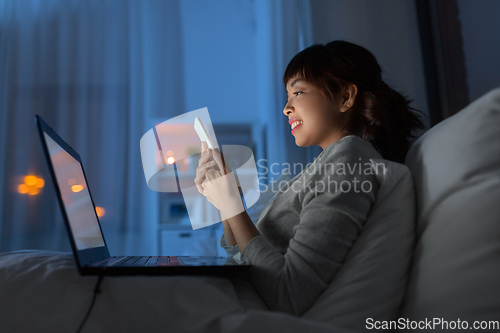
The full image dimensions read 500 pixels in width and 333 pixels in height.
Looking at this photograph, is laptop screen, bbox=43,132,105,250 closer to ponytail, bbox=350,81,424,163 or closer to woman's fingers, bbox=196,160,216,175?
woman's fingers, bbox=196,160,216,175

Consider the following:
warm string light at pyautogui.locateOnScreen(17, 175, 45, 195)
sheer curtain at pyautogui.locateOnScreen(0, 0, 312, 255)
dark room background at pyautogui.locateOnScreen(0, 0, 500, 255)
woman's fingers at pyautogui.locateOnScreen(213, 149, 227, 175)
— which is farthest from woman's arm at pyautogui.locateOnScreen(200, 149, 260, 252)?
warm string light at pyautogui.locateOnScreen(17, 175, 45, 195)

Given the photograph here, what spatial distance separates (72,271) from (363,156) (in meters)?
0.55

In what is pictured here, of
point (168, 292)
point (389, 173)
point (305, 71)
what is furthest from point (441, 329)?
point (305, 71)

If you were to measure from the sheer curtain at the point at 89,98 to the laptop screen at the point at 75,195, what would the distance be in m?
0.83

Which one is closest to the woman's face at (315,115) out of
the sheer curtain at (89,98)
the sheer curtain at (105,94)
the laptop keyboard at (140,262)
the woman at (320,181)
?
the woman at (320,181)

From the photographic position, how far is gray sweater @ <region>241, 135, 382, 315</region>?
50cm

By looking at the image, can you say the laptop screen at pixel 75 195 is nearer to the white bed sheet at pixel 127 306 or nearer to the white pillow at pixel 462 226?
the white bed sheet at pixel 127 306

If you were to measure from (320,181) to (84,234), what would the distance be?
18.6 inches

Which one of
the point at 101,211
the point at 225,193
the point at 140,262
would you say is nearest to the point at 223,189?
the point at 225,193

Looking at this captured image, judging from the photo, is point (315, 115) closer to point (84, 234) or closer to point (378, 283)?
point (378, 283)

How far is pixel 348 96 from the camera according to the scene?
878 mm

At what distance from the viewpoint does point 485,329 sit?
0.39 meters

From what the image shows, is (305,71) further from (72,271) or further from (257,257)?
(72,271)

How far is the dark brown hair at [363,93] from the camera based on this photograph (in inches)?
31.9
